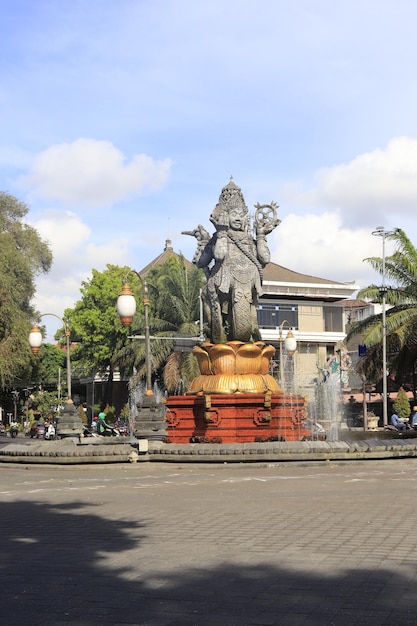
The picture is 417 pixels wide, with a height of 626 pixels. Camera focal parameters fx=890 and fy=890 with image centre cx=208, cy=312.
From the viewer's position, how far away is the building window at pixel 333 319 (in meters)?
78.8

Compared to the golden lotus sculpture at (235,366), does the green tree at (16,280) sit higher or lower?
higher

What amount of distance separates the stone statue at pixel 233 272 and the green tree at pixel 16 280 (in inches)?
595

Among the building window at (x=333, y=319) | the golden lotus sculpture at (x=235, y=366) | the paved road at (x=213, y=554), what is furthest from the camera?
the building window at (x=333, y=319)

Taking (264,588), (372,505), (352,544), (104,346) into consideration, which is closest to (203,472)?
(372,505)

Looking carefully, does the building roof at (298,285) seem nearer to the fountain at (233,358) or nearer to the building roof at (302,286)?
the building roof at (302,286)


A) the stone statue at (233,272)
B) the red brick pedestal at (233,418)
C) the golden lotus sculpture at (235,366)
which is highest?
the stone statue at (233,272)

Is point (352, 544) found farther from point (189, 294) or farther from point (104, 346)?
point (104, 346)

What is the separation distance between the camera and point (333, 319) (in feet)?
260

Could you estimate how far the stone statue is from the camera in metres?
23.7

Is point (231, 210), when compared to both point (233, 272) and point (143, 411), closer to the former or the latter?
point (233, 272)

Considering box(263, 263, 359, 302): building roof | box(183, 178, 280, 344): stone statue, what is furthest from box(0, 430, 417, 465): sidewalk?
box(263, 263, 359, 302): building roof

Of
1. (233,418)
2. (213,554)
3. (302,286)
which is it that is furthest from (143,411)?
(302,286)

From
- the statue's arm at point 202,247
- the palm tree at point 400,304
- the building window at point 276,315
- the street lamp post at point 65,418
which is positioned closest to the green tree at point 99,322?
the building window at point 276,315

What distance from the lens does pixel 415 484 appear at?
14109 millimetres
